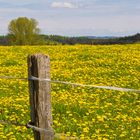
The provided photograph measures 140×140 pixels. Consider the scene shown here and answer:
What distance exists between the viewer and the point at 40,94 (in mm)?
5996

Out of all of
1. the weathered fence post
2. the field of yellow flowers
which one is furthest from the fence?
the field of yellow flowers

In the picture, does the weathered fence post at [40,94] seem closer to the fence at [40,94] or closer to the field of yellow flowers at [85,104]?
the fence at [40,94]

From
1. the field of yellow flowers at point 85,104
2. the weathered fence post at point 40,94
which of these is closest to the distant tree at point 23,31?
the field of yellow flowers at point 85,104

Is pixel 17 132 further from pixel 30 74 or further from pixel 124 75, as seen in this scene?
A: pixel 124 75

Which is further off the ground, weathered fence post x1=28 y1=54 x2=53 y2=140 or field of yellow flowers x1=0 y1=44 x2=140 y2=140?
weathered fence post x1=28 y1=54 x2=53 y2=140

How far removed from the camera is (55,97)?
47.8 feet

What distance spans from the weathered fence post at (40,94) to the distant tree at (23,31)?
86579 millimetres

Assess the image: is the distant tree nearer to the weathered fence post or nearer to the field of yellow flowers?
the field of yellow flowers

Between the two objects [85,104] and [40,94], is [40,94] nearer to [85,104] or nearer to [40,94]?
[40,94]

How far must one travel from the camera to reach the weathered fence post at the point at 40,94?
5.97 meters

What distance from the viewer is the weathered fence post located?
235 inches

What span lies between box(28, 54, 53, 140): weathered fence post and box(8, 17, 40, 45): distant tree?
8658 cm

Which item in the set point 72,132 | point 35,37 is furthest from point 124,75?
point 35,37

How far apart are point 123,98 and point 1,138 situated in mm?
6012
